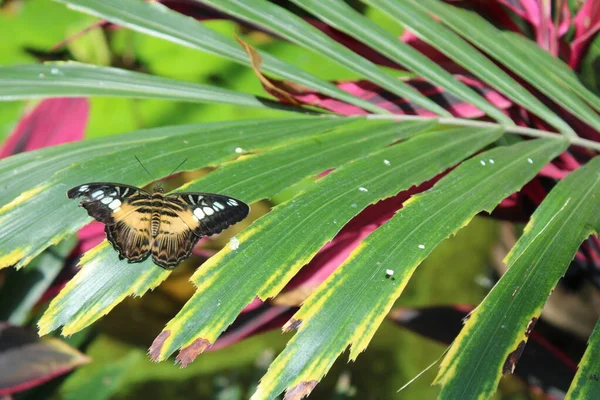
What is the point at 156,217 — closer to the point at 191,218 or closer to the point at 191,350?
the point at 191,218

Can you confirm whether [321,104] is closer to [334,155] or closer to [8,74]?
[334,155]

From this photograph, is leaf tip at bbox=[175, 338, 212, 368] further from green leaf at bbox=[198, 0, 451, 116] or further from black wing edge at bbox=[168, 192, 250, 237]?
green leaf at bbox=[198, 0, 451, 116]

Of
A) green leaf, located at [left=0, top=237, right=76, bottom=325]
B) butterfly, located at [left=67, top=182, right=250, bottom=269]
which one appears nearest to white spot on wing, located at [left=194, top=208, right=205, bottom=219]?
butterfly, located at [left=67, top=182, right=250, bottom=269]

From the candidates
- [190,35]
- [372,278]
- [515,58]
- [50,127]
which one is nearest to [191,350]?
[372,278]

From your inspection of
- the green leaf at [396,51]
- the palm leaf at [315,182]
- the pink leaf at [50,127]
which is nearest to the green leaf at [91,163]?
the palm leaf at [315,182]

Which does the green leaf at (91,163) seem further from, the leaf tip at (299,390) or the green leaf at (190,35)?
the leaf tip at (299,390)

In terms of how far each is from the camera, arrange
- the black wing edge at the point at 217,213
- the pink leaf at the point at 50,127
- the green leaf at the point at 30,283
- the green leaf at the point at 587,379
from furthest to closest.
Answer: the pink leaf at the point at 50,127
the green leaf at the point at 30,283
the black wing edge at the point at 217,213
the green leaf at the point at 587,379

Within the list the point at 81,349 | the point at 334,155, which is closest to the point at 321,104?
the point at 334,155

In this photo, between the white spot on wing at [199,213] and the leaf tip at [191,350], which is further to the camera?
the white spot on wing at [199,213]
